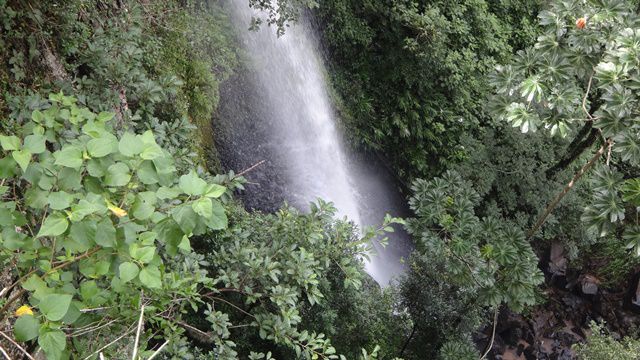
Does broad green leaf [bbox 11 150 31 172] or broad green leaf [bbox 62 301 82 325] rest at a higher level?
broad green leaf [bbox 11 150 31 172]

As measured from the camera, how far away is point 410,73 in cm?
1012

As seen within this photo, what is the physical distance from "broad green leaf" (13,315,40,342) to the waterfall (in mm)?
6375

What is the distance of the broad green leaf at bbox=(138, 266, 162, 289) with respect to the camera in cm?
173

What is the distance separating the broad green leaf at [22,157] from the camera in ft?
5.51

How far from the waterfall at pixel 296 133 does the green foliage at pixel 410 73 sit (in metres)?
0.50

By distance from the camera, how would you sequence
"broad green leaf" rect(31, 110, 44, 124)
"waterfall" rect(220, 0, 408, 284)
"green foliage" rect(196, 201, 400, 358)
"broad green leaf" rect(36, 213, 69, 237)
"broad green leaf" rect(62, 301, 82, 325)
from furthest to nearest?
1. "waterfall" rect(220, 0, 408, 284)
2. "green foliage" rect(196, 201, 400, 358)
3. "broad green leaf" rect(31, 110, 44, 124)
4. "broad green leaf" rect(62, 301, 82, 325)
5. "broad green leaf" rect(36, 213, 69, 237)

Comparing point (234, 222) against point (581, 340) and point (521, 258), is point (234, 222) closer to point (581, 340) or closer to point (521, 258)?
point (521, 258)

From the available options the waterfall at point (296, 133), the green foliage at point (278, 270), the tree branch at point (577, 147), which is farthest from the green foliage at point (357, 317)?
the tree branch at point (577, 147)

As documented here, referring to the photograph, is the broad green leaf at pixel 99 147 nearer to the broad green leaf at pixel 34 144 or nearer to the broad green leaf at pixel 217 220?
the broad green leaf at pixel 34 144

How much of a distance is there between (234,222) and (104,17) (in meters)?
2.54

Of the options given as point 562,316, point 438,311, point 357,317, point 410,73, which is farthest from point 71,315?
point 562,316

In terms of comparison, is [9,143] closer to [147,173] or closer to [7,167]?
[7,167]

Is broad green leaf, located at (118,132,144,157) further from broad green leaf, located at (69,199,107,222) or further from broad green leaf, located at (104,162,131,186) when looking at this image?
broad green leaf, located at (69,199,107,222)

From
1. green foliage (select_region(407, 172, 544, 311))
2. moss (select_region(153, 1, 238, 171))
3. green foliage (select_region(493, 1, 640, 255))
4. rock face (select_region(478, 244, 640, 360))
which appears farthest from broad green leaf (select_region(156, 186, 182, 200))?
rock face (select_region(478, 244, 640, 360))
